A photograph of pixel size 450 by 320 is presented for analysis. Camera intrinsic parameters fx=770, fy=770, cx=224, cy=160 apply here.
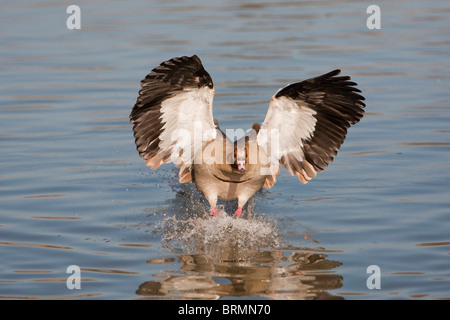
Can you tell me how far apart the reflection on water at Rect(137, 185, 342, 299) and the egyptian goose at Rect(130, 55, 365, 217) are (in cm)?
39

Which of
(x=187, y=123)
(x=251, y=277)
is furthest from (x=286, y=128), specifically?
(x=251, y=277)

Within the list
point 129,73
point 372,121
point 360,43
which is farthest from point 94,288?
point 360,43

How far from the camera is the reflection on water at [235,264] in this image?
6.32m

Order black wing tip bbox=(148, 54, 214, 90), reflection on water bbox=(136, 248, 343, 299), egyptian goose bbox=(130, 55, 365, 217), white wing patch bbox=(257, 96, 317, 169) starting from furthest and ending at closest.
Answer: white wing patch bbox=(257, 96, 317, 169) < egyptian goose bbox=(130, 55, 365, 217) < black wing tip bbox=(148, 54, 214, 90) < reflection on water bbox=(136, 248, 343, 299)

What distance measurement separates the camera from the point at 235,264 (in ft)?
23.0

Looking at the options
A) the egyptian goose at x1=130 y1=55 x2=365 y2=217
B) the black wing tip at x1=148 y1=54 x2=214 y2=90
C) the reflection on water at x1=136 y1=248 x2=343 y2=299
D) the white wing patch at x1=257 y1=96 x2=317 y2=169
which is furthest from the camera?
the white wing patch at x1=257 y1=96 x2=317 y2=169

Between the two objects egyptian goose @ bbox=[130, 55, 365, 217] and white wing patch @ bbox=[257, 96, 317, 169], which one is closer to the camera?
egyptian goose @ bbox=[130, 55, 365, 217]

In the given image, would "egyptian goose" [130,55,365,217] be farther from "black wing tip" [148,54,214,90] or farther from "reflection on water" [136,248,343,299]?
"reflection on water" [136,248,343,299]

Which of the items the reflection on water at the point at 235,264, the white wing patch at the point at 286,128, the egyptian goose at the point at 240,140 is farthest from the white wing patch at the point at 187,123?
the reflection on water at the point at 235,264

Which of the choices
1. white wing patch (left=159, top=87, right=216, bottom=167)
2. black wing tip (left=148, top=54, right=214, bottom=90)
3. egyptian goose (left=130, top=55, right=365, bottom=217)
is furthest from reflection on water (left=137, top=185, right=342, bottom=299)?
black wing tip (left=148, top=54, right=214, bottom=90)

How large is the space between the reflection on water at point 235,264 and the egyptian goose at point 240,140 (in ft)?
1.29

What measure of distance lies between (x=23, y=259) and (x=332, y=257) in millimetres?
2849

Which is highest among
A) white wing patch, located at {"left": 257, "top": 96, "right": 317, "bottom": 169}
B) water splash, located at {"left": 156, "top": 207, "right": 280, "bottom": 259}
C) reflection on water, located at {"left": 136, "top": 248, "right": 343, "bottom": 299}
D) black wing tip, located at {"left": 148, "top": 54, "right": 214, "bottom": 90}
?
black wing tip, located at {"left": 148, "top": 54, "right": 214, "bottom": 90}

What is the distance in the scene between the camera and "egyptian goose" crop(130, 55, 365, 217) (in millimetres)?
7383
